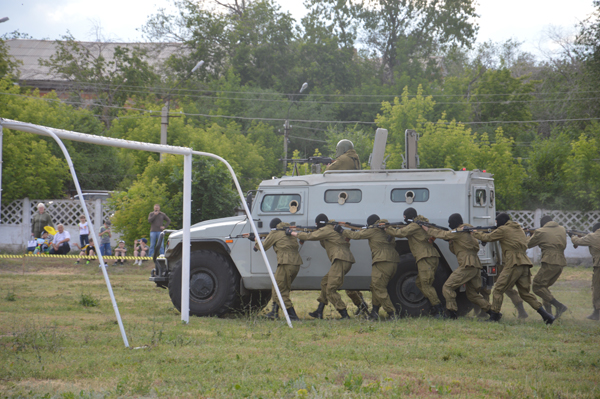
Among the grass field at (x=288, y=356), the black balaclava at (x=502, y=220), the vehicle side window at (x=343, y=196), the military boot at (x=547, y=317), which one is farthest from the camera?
the vehicle side window at (x=343, y=196)

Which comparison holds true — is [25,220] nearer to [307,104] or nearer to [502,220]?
[502,220]

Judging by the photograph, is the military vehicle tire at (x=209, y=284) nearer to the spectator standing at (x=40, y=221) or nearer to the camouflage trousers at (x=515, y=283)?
the camouflage trousers at (x=515, y=283)

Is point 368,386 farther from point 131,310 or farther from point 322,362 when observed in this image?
point 131,310

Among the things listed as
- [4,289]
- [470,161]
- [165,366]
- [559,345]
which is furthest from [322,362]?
[470,161]

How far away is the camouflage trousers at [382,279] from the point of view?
371 inches

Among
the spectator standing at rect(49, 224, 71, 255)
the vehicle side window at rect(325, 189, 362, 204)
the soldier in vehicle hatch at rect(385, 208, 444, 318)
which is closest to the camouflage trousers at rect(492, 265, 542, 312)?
the soldier in vehicle hatch at rect(385, 208, 444, 318)

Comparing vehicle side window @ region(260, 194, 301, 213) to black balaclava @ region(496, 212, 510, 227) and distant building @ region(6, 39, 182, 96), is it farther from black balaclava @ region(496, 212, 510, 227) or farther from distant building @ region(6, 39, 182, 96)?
distant building @ region(6, 39, 182, 96)

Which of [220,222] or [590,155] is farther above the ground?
[590,155]

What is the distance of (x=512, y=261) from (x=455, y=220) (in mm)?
1062

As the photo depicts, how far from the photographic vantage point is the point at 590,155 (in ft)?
67.6

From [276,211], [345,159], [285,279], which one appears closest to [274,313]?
[285,279]

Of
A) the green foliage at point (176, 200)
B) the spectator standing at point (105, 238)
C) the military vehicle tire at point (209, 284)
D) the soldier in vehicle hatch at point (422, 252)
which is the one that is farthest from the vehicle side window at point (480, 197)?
the spectator standing at point (105, 238)

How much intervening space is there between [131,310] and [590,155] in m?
16.4

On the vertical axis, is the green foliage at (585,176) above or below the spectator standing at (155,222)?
above
